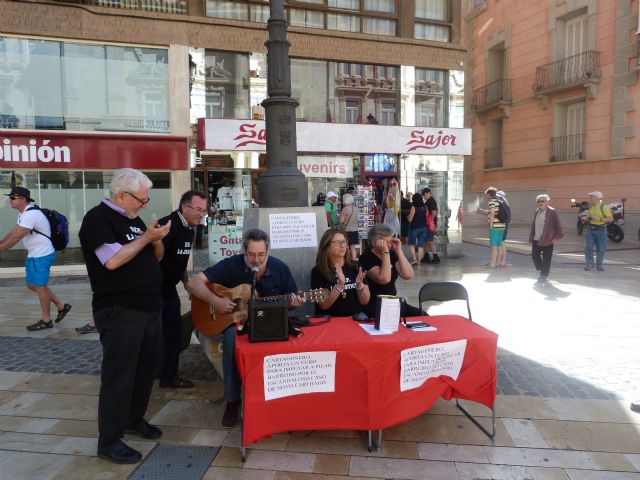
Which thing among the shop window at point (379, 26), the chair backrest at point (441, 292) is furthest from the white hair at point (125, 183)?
the shop window at point (379, 26)

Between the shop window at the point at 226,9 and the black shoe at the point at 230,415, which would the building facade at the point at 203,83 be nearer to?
the shop window at the point at 226,9

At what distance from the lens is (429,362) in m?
3.28

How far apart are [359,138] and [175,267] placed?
30.2 ft

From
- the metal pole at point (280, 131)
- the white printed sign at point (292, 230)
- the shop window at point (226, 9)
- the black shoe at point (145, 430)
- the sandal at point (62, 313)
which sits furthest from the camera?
the shop window at point (226, 9)

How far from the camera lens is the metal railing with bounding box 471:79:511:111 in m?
23.6

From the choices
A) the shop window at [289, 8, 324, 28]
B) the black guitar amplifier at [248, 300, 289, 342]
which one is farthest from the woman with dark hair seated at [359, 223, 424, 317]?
the shop window at [289, 8, 324, 28]

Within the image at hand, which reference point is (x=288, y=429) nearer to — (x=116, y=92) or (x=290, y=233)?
(x=290, y=233)

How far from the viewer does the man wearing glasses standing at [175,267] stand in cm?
416

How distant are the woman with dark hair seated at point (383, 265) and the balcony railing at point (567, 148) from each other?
18799mm

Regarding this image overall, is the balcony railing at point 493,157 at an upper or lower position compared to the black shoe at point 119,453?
upper

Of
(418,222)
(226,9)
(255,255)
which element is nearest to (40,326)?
(255,255)

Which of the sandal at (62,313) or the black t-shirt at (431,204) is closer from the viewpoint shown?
the sandal at (62,313)

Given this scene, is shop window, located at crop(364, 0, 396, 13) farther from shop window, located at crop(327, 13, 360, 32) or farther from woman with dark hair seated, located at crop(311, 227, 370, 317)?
woman with dark hair seated, located at crop(311, 227, 370, 317)

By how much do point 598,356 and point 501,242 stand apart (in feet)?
19.6
